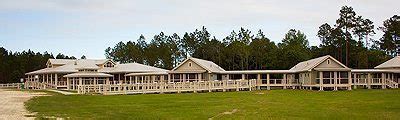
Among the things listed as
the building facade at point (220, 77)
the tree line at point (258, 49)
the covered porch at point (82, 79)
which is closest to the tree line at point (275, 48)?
the tree line at point (258, 49)

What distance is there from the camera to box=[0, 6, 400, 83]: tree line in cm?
7308

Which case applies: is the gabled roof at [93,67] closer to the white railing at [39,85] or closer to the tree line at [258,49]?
→ the white railing at [39,85]

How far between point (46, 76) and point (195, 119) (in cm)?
5351

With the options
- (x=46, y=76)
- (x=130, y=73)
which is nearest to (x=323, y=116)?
(x=130, y=73)

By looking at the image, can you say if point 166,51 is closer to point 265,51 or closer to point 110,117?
point 265,51

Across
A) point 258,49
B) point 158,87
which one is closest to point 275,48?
point 258,49

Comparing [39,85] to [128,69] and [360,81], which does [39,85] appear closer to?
[128,69]

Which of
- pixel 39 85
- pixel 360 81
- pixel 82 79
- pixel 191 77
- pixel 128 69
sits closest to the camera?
pixel 360 81

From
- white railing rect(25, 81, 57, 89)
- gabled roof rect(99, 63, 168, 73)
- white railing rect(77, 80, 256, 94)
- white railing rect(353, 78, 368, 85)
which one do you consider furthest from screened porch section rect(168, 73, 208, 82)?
white railing rect(25, 81, 57, 89)

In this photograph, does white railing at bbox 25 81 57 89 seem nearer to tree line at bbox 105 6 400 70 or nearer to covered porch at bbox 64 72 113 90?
covered porch at bbox 64 72 113 90

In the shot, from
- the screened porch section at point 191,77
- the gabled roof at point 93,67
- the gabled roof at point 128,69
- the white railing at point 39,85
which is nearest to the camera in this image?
the screened porch section at point 191,77

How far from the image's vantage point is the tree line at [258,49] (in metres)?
73.1

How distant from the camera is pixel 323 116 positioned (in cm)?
1747

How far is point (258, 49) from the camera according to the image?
3199 inches
